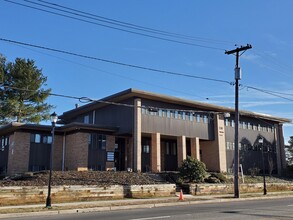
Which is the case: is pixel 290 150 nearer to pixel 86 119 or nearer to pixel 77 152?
pixel 86 119

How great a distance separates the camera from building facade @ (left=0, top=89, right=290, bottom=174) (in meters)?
35.7

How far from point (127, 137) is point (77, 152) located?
552cm

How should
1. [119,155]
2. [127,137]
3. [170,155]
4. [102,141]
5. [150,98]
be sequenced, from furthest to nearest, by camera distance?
[170,155], [119,155], [127,137], [150,98], [102,141]

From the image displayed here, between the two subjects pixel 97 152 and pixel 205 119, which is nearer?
pixel 97 152

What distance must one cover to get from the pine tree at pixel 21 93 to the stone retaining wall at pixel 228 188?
965 inches

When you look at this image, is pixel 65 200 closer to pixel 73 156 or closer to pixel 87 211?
pixel 87 211

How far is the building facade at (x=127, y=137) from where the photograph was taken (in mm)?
35719

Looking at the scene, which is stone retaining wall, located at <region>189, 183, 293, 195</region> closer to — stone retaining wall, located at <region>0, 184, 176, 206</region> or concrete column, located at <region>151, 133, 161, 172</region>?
stone retaining wall, located at <region>0, 184, 176, 206</region>

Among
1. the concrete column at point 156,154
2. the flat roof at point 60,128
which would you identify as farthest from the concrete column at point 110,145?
the concrete column at point 156,154

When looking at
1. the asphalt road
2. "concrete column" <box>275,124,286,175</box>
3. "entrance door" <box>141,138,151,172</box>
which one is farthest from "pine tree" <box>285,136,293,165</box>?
the asphalt road

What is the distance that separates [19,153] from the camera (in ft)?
116

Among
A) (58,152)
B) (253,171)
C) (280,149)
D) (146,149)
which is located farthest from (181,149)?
(280,149)

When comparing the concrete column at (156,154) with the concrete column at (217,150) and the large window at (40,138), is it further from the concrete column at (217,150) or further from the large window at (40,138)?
the large window at (40,138)

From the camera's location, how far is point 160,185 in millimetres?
25531
